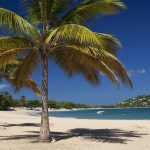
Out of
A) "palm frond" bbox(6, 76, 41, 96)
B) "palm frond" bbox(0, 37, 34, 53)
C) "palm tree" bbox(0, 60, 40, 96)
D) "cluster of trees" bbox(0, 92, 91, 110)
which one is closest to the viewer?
"palm frond" bbox(0, 37, 34, 53)

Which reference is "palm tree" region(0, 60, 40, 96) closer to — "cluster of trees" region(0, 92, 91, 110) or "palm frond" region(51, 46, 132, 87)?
"palm frond" region(51, 46, 132, 87)

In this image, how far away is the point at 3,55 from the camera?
13164 millimetres

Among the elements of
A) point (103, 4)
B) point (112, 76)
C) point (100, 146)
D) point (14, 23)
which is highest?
point (103, 4)

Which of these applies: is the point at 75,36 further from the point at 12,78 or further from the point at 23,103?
the point at 23,103

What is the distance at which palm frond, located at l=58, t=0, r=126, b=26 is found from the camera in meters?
12.9

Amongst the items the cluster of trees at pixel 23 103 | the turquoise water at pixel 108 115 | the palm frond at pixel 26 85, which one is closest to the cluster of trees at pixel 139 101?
the cluster of trees at pixel 23 103

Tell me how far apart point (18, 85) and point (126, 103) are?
172953 millimetres

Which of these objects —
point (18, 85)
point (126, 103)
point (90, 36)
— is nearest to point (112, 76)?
point (90, 36)

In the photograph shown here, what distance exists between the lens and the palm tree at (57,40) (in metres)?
12.1

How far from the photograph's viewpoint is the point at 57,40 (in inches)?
497

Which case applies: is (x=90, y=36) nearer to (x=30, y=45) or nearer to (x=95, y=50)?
(x=95, y=50)

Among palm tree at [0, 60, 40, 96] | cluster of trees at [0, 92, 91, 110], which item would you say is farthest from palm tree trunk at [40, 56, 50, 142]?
cluster of trees at [0, 92, 91, 110]

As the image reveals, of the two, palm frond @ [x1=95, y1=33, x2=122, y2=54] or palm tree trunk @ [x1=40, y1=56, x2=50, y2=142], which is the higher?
palm frond @ [x1=95, y1=33, x2=122, y2=54]

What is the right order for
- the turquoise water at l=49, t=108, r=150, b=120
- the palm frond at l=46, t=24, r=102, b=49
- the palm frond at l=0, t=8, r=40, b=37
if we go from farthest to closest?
1. the turquoise water at l=49, t=108, r=150, b=120
2. the palm frond at l=0, t=8, r=40, b=37
3. the palm frond at l=46, t=24, r=102, b=49
